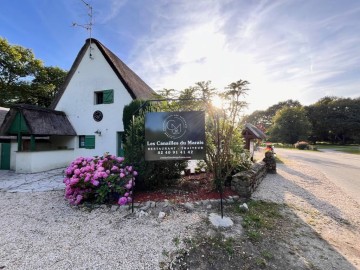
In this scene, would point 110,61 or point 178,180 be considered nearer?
point 178,180

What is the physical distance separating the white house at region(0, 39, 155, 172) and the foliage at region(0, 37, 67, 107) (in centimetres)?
1243

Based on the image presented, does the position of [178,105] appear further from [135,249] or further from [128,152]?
[135,249]

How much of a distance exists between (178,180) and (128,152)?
2159mm

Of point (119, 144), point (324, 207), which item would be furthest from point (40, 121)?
point (324, 207)

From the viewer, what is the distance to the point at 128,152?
18.7 ft

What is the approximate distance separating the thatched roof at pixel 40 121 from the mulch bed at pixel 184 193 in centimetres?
795

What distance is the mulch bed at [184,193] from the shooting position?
5336 millimetres

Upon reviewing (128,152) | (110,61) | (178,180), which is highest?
(110,61)

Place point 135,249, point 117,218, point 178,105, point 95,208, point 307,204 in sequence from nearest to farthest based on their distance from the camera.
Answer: point 135,249 → point 117,218 → point 95,208 → point 307,204 → point 178,105

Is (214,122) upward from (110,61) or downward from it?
downward

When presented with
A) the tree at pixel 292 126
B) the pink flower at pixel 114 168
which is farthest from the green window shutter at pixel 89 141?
the tree at pixel 292 126

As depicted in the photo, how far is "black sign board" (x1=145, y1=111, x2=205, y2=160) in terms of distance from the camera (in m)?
4.67

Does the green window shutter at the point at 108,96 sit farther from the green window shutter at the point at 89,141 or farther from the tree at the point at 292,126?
the tree at the point at 292,126

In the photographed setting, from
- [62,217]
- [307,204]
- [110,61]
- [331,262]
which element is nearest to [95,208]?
[62,217]
